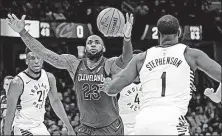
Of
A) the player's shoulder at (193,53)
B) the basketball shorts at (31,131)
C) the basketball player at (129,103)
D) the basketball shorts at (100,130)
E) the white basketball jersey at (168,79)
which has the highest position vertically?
the player's shoulder at (193,53)

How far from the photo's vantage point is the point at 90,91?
239 inches

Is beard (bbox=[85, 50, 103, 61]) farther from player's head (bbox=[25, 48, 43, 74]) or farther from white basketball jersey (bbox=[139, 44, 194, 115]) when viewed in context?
white basketball jersey (bbox=[139, 44, 194, 115])

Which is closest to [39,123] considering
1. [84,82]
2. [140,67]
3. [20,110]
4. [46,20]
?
[20,110]

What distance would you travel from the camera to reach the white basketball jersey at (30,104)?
6656 mm

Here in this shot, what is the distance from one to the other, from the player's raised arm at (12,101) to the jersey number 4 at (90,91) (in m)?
0.99

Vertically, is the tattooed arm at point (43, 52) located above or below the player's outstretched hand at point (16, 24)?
below

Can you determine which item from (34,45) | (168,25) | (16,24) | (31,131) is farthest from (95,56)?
(168,25)

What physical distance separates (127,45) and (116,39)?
1254 cm

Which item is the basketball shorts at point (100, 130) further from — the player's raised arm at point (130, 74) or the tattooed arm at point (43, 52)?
the player's raised arm at point (130, 74)

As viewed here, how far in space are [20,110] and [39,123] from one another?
1.00 feet

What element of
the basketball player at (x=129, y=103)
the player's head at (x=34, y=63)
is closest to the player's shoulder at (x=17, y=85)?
the player's head at (x=34, y=63)

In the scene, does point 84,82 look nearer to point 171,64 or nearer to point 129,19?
point 129,19

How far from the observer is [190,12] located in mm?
17953

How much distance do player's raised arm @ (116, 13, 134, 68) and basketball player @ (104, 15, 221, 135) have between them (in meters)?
0.77
